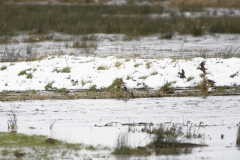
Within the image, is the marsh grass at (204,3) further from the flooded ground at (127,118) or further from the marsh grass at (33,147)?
the marsh grass at (33,147)

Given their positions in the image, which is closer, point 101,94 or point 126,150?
point 126,150

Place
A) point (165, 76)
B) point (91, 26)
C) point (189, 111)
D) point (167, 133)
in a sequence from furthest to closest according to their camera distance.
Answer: point (91, 26)
point (165, 76)
point (189, 111)
point (167, 133)

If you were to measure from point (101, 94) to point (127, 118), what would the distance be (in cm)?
294

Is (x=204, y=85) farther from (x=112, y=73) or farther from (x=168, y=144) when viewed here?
(x=168, y=144)

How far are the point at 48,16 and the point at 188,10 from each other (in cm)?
1236

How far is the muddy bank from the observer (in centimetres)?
1401

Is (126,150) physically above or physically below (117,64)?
below

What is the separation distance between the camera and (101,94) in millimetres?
14328

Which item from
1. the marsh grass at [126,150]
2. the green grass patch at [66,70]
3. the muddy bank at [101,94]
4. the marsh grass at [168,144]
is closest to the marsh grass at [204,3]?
the green grass patch at [66,70]

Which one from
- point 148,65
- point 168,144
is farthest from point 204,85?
point 168,144

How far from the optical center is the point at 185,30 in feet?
96.5

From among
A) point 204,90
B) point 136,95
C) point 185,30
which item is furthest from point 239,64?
point 185,30

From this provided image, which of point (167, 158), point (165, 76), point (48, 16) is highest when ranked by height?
point (48, 16)

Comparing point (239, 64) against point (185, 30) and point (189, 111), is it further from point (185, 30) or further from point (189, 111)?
point (185, 30)
